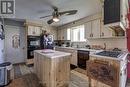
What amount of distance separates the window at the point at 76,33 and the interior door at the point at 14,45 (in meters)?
2.79

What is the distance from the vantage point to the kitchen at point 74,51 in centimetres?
200

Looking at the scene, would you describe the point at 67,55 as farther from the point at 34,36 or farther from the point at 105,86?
the point at 34,36

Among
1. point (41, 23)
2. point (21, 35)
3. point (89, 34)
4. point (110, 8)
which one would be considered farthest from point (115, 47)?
point (21, 35)

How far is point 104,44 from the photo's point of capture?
158 inches

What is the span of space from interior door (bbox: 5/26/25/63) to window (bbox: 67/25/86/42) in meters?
2.79

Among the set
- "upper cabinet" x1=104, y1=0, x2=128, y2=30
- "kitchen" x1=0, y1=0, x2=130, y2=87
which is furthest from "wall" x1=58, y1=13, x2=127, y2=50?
"upper cabinet" x1=104, y1=0, x2=128, y2=30

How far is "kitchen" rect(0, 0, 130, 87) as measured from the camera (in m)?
2.00

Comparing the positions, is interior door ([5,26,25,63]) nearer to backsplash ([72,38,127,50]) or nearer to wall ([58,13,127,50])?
wall ([58,13,127,50])

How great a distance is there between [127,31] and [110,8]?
1685 millimetres

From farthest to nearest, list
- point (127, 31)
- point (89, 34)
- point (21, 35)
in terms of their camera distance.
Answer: point (21, 35)
point (89, 34)
point (127, 31)

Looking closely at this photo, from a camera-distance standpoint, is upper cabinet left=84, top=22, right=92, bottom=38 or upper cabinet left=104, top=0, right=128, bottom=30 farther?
upper cabinet left=84, top=22, right=92, bottom=38

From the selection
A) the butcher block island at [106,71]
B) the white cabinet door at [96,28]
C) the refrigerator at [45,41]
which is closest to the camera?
the butcher block island at [106,71]

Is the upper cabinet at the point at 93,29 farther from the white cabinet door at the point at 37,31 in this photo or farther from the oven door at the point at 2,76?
the oven door at the point at 2,76

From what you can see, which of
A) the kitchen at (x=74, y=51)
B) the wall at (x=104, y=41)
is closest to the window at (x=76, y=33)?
the kitchen at (x=74, y=51)
